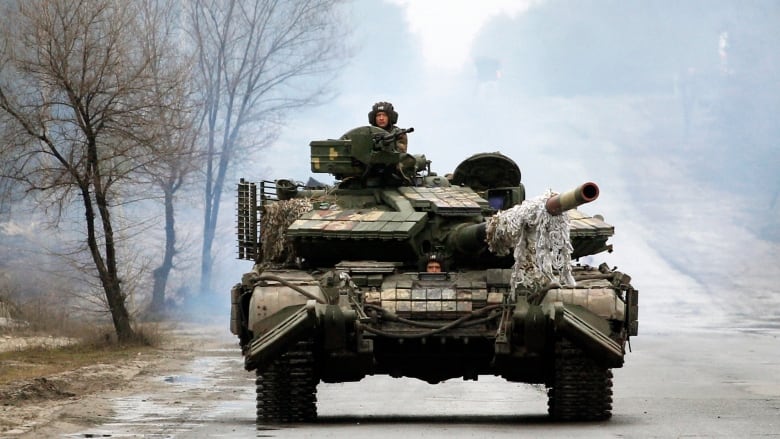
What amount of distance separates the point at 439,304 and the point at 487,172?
3.76 m

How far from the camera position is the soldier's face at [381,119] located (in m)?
22.0

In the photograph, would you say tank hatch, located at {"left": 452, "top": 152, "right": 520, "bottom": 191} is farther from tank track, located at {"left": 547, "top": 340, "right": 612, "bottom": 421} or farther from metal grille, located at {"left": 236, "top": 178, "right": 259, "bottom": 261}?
tank track, located at {"left": 547, "top": 340, "right": 612, "bottom": 421}

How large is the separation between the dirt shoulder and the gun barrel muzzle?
491 cm

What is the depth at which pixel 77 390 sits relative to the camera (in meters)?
22.3

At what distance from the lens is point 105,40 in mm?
31453

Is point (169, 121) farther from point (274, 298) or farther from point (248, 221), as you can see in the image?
point (274, 298)

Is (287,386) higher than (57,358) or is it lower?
higher

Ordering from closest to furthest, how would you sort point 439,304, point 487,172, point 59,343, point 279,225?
point 439,304 → point 279,225 → point 487,172 → point 59,343

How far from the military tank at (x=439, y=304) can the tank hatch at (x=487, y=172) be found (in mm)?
1366

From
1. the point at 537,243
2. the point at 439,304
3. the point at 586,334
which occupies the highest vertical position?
the point at 537,243

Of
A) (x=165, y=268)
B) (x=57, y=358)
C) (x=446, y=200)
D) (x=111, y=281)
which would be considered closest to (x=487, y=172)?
(x=446, y=200)

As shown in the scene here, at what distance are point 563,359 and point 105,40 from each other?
15512 millimetres

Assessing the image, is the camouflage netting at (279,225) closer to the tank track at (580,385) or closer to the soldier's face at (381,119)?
the soldier's face at (381,119)

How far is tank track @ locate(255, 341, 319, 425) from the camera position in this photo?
18.2 m
